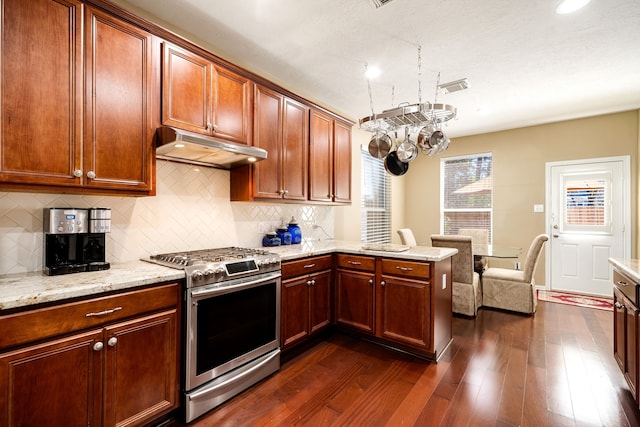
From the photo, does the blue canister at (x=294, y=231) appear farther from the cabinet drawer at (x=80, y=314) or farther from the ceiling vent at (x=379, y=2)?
the ceiling vent at (x=379, y=2)

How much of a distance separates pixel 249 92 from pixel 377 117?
1.12 metres

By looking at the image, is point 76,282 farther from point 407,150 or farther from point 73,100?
point 407,150

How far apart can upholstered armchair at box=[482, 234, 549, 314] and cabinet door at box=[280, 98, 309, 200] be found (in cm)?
271

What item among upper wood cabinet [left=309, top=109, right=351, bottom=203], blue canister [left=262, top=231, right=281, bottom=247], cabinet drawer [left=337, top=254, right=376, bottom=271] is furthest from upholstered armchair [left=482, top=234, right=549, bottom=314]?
blue canister [left=262, top=231, right=281, bottom=247]

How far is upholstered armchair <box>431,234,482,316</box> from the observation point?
351 cm

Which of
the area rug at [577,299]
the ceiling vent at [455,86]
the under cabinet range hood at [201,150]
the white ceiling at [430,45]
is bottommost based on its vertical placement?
the area rug at [577,299]

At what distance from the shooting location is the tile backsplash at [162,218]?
5.72 ft

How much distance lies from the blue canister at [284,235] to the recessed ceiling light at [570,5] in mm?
2938

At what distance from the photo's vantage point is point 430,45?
265cm

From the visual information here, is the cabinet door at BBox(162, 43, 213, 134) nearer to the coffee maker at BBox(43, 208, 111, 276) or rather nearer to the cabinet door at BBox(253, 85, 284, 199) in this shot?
the cabinet door at BBox(253, 85, 284, 199)

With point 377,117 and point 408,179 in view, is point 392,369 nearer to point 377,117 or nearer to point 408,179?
point 377,117

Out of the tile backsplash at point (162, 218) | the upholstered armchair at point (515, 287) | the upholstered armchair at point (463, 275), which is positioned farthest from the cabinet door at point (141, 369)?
the upholstered armchair at point (515, 287)

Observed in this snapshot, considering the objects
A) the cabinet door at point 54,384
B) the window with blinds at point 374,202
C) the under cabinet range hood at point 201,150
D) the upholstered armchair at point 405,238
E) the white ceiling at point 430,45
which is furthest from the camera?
the window with blinds at point 374,202

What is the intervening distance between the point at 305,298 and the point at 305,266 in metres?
0.29
